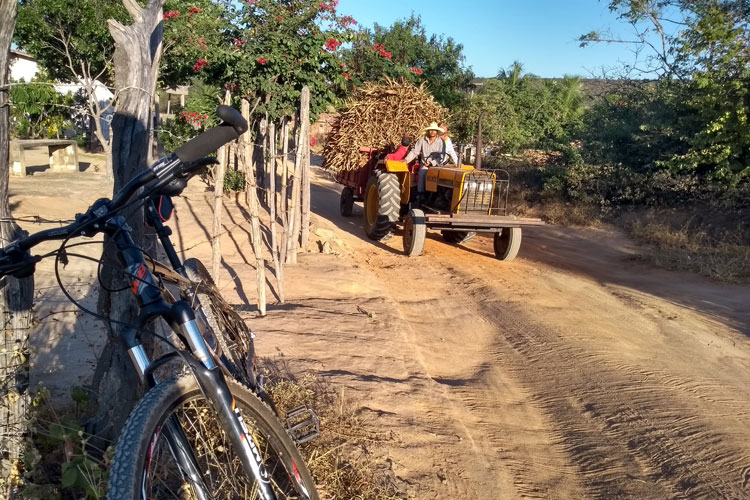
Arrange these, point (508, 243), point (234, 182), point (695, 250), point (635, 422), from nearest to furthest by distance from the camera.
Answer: point (635, 422), point (508, 243), point (695, 250), point (234, 182)

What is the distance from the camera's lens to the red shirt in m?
11.8

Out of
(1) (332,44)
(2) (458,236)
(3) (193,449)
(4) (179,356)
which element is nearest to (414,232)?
(2) (458,236)

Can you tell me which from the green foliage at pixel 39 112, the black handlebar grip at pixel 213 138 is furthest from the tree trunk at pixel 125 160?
the green foliage at pixel 39 112

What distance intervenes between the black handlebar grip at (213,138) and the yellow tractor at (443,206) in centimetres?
772

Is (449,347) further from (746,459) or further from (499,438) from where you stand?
(746,459)

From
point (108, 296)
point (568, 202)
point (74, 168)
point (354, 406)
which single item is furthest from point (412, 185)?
point (74, 168)

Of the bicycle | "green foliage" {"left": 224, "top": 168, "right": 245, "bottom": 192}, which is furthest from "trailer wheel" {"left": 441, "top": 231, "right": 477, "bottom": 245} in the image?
the bicycle

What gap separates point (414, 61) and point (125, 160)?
600 inches

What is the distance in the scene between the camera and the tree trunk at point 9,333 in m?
3.10

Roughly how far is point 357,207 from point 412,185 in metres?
5.59

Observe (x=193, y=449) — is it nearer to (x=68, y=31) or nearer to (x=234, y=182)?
(x=234, y=182)

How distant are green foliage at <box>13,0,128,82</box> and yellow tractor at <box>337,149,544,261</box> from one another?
9.21 meters

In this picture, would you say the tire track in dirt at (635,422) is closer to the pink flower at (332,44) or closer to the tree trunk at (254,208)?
the tree trunk at (254,208)

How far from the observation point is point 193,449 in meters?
2.58
